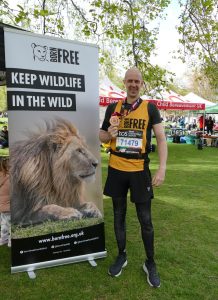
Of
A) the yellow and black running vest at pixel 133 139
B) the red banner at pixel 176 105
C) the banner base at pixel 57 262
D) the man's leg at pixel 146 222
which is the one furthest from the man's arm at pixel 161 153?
the red banner at pixel 176 105

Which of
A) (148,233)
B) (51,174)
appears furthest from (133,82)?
(148,233)

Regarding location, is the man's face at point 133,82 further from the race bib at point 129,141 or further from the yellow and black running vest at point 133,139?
the race bib at point 129,141

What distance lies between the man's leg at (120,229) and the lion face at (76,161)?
47 cm

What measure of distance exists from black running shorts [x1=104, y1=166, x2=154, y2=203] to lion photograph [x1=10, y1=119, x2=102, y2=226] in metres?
0.43

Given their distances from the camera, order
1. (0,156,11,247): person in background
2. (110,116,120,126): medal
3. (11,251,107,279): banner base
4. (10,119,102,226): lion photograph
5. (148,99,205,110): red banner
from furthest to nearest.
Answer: (148,99,205,110): red banner, (0,156,11,247): person in background, (11,251,107,279): banner base, (10,119,102,226): lion photograph, (110,116,120,126): medal

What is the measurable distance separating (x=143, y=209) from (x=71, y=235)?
878 mm

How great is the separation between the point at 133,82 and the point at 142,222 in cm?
134

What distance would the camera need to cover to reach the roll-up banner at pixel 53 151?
10.7 feet

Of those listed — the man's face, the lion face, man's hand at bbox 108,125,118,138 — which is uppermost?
the man's face

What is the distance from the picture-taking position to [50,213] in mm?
3494

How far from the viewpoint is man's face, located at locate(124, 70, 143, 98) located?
321cm

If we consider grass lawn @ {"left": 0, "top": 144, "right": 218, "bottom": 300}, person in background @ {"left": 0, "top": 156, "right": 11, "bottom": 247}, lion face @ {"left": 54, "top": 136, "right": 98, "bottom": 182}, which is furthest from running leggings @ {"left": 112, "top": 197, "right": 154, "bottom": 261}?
person in background @ {"left": 0, "top": 156, "right": 11, "bottom": 247}

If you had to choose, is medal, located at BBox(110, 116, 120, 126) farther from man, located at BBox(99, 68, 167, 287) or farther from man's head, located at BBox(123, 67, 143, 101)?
man's head, located at BBox(123, 67, 143, 101)

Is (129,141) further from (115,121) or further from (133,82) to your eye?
(133,82)
